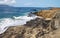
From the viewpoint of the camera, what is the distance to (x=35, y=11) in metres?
2.17

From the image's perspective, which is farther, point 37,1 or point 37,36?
point 37,1

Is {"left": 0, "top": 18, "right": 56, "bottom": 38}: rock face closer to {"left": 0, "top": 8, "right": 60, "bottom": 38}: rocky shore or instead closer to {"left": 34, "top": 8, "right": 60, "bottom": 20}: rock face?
{"left": 0, "top": 8, "right": 60, "bottom": 38}: rocky shore

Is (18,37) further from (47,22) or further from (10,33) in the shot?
(47,22)

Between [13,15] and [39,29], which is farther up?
[13,15]

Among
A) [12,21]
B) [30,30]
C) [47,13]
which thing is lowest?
[30,30]

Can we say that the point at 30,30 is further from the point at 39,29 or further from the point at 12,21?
the point at 12,21

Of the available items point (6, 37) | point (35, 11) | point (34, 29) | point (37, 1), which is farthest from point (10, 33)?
point (37, 1)

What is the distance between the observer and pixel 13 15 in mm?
2152

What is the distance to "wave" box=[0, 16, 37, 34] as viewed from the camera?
2.11 meters

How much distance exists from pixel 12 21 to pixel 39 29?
1.65 ft

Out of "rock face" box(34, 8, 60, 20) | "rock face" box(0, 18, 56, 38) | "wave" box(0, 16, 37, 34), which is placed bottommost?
"rock face" box(0, 18, 56, 38)

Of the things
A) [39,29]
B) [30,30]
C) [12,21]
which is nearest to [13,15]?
[12,21]

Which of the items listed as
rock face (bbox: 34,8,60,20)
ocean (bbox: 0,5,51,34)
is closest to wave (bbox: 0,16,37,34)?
ocean (bbox: 0,5,51,34)

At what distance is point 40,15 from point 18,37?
55 centimetres
